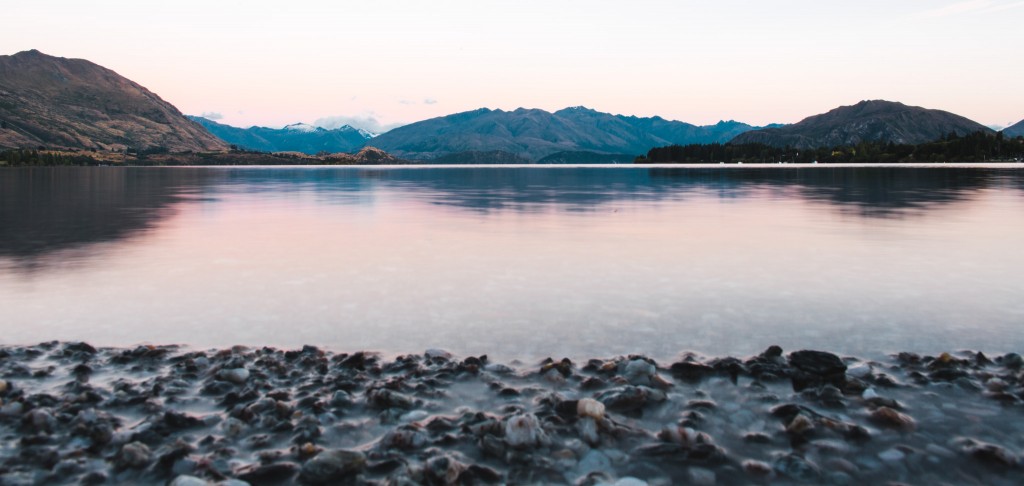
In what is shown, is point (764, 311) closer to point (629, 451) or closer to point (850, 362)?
point (850, 362)

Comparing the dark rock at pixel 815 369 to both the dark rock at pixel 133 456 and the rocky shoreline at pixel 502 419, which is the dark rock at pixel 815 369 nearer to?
the rocky shoreline at pixel 502 419

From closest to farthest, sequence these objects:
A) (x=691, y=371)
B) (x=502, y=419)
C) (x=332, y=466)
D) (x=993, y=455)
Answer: (x=332, y=466) < (x=993, y=455) < (x=502, y=419) < (x=691, y=371)

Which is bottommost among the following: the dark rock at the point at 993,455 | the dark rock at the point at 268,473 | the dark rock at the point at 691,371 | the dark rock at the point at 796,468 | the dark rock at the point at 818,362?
the dark rock at the point at 268,473

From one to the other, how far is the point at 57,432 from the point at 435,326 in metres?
7.42

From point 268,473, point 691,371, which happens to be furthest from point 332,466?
point 691,371

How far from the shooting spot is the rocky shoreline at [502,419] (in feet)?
26.1

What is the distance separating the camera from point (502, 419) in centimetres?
921

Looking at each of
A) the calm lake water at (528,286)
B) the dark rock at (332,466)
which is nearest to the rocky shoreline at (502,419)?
the dark rock at (332,466)

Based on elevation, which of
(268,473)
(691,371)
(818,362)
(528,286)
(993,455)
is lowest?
(268,473)

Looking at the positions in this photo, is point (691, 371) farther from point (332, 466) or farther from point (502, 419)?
point (332, 466)

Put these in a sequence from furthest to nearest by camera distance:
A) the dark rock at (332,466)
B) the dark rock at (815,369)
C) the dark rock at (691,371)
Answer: the dark rock at (691,371) < the dark rock at (815,369) < the dark rock at (332,466)

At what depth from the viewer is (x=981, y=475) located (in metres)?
7.78

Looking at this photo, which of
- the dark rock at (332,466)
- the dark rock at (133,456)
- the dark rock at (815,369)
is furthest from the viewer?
the dark rock at (815,369)

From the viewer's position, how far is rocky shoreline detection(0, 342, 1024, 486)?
794 centimetres
